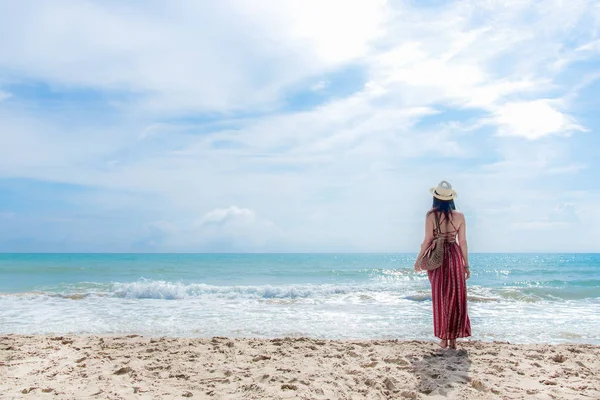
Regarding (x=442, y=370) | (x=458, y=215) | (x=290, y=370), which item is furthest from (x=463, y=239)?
(x=290, y=370)

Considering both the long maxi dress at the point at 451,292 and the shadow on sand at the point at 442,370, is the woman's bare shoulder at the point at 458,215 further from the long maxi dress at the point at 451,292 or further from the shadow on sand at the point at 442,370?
the shadow on sand at the point at 442,370

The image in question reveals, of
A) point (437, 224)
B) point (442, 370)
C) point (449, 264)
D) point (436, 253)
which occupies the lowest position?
point (442, 370)

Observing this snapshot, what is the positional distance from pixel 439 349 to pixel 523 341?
2.15 metres

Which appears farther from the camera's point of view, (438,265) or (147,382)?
(438,265)

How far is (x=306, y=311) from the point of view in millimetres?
9945

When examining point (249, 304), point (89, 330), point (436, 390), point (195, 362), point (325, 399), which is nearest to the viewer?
point (325, 399)

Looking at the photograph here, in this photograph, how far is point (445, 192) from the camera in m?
5.27

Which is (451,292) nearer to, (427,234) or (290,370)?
(427,234)

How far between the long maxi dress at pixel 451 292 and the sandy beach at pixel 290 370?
0.89 ft

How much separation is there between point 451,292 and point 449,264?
1.08 ft

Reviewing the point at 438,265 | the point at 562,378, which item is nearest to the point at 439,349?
the point at 438,265

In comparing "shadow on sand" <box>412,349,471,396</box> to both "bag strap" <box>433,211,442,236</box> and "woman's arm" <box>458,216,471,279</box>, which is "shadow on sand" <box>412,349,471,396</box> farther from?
"bag strap" <box>433,211,442,236</box>

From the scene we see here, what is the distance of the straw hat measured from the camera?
207 inches

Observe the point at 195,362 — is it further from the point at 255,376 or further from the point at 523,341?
the point at 523,341
